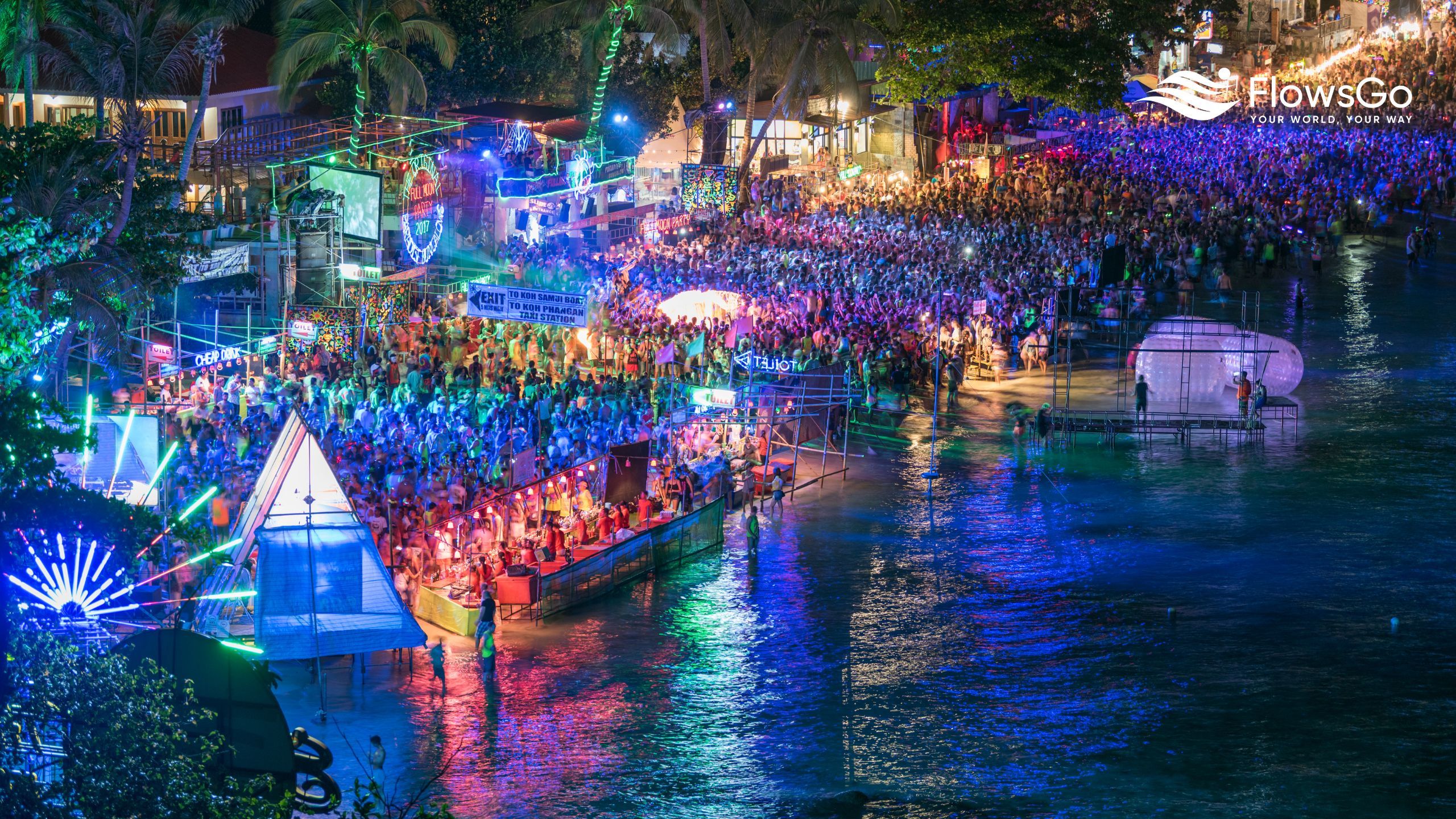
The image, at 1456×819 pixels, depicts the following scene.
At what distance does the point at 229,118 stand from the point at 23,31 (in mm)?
12536

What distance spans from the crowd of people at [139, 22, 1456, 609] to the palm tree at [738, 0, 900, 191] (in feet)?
12.7

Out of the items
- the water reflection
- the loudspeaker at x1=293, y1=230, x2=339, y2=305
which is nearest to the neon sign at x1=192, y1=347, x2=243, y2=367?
the loudspeaker at x1=293, y1=230, x2=339, y2=305

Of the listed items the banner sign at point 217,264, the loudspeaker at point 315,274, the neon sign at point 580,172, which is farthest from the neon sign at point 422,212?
the neon sign at point 580,172

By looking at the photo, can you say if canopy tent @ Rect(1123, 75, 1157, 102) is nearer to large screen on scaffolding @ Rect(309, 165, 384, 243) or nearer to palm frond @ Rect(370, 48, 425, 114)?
palm frond @ Rect(370, 48, 425, 114)

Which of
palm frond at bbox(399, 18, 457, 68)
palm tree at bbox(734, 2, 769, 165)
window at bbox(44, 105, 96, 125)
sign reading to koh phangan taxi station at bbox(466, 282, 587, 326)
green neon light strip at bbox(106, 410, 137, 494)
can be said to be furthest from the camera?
palm tree at bbox(734, 2, 769, 165)

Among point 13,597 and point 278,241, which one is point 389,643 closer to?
point 13,597

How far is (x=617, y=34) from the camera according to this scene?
1822 inches

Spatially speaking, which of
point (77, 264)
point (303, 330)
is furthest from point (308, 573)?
point (303, 330)

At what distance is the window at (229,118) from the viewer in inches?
1661

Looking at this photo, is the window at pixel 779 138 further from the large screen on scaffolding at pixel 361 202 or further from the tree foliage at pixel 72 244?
the tree foliage at pixel 72 244

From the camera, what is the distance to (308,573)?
17.5 meters

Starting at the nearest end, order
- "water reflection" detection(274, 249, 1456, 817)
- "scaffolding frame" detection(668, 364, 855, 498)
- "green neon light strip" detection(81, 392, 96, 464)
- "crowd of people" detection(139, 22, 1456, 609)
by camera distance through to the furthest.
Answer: "green neon light strip" detection(81, 392, 96, 464)
"water reflection" detection(274, 249, 1456, 817)
"crowd of people" detection(139, 22, 1456, 609)
"scaffolding frame" detection(668, 364, 855, 498)

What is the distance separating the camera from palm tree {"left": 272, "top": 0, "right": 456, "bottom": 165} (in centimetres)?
3981

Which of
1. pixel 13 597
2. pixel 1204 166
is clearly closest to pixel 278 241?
pixel 13 597
